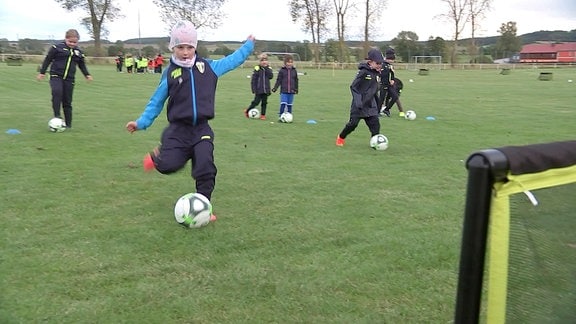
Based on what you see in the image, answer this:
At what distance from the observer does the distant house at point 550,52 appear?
283 ft

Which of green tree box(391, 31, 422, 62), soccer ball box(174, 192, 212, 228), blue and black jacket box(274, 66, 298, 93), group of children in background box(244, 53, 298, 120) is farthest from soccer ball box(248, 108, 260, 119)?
green tree box(391, 31, 422, 62)

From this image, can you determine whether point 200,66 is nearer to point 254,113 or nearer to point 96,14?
point 254,113

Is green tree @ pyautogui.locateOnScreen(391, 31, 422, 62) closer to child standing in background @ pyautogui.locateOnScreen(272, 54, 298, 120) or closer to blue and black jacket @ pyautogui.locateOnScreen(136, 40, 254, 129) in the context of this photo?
child standing in background @ pyautogui.locateOnScreen(272, 54, 298, 120)

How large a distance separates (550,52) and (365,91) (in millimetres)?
91553

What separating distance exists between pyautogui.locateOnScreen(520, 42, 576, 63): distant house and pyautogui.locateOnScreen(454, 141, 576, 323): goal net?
3513 inches

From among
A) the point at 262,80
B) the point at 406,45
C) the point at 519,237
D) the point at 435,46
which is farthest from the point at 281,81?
the point at 435,46

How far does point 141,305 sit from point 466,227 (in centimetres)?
241

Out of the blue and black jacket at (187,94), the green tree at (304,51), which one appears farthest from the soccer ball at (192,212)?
the green tree at (304,51)

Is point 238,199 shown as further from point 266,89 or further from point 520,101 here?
point 520,101

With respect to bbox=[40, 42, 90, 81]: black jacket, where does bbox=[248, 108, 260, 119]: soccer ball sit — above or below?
below

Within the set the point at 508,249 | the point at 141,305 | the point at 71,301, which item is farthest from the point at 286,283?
the point at 508,249

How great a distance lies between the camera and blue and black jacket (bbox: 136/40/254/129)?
213 inches

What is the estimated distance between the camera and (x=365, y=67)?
966 cm

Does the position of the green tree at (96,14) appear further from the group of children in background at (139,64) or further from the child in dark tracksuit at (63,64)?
the child in dark tracksuit at (63,64)
